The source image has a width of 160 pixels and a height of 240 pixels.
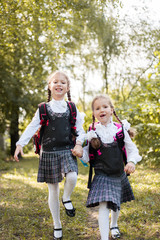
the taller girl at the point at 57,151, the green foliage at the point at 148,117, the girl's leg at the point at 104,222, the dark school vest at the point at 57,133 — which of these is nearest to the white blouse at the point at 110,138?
the taller girl at the point at 57,151

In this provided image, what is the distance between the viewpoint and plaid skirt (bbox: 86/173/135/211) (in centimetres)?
264

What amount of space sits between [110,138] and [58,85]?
0.92 meters

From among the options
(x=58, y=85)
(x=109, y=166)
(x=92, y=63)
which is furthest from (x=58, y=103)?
(x=92, y=63)

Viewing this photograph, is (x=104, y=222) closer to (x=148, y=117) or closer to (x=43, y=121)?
(x=43, y=121)

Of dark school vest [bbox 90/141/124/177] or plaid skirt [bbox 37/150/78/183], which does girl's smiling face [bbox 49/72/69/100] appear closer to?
plaid skirt [bbox 37/150/78/183]

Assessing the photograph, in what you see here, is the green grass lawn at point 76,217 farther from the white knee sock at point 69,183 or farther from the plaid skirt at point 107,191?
the plaid skirt at point 107,191

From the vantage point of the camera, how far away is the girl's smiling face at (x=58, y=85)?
3279 millimetres

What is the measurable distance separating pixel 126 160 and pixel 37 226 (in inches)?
66.3

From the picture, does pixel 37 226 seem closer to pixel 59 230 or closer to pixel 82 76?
pixel 59 230

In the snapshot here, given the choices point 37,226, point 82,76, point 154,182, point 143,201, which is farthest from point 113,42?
point 37,226

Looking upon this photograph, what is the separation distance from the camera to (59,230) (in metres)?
3.28

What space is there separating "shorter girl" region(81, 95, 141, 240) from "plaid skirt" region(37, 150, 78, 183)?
291mm

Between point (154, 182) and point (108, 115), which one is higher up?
point (108, 115)

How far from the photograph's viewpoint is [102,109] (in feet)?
9.49
